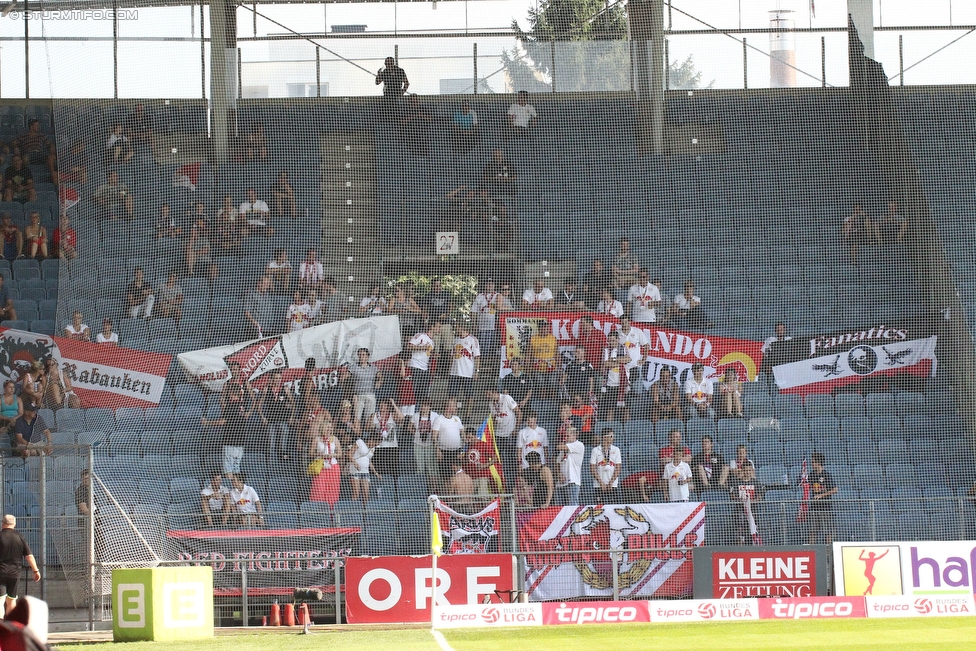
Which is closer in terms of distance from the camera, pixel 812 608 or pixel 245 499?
pixel 812 608

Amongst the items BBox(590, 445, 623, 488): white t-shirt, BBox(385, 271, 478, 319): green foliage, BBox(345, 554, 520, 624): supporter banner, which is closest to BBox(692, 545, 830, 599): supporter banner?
BBox(590, 445, 623, 488): white t-shirt

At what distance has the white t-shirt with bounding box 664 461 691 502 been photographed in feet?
50.2

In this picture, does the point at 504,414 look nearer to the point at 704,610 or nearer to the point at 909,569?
the point at 704,610

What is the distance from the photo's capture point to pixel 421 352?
16.8 meters

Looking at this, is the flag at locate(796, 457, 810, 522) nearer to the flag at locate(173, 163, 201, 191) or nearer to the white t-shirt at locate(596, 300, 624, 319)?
the white t-shirt at locate(596, 300, 624, 319)

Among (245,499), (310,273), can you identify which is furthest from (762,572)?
(310,273)

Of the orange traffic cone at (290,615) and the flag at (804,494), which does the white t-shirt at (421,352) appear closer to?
the orange traffic cone at (290,615)

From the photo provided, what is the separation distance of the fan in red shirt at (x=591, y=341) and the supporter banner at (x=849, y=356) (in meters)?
2.36

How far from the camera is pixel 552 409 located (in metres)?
16.4

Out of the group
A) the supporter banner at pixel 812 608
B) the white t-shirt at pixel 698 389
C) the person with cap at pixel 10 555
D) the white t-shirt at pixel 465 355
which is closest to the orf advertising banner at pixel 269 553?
the person with cap at pixel 10 555

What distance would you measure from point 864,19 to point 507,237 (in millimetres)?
6486

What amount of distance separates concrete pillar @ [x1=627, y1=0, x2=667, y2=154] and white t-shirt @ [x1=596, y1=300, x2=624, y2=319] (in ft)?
9.47

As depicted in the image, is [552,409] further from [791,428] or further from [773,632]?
[773,632]

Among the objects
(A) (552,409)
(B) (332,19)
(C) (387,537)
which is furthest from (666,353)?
(B) (332,19)
